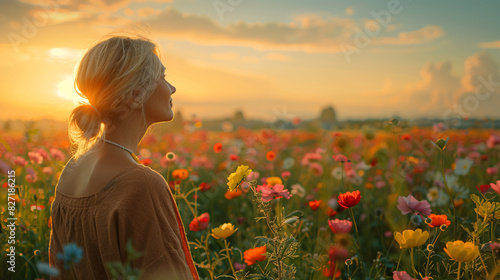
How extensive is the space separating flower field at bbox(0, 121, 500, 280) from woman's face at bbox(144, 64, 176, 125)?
1.15ft

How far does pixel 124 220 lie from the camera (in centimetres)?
118

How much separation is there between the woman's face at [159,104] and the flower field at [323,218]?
1.15 ft

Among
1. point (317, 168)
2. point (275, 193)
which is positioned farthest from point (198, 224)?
point (317, 168)

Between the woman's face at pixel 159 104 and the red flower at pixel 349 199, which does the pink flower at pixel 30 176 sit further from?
the red flower at pixel 349 199

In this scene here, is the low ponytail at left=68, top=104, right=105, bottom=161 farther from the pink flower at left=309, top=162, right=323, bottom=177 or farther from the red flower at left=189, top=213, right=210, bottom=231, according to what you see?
the pink flower at left=309, top=162, right=323, bottom=177

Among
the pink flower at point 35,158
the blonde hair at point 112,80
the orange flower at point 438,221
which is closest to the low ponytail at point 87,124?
the blonde hair at point 112,80

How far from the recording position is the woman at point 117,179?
119cm

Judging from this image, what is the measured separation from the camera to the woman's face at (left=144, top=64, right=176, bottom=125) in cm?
145

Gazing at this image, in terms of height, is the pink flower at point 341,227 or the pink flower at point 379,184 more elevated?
the pink flower at point 341,227

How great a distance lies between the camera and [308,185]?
392 cm

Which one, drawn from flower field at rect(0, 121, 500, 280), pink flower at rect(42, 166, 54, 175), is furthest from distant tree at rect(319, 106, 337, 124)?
pink flower at rect(42, 166, 54, 175)

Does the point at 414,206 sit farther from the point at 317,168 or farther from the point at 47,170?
the point at 47,170

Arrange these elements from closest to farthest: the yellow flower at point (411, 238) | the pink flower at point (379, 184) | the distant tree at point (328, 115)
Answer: the yellow flower at point (411, 238) < the pink flower at point (379, 184) < the distant tree at point (328, 115)

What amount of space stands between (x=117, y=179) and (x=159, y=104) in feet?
1.19
